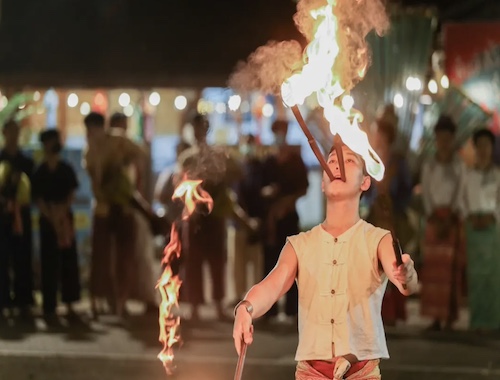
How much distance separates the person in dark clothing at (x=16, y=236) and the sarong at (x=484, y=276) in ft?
13.2

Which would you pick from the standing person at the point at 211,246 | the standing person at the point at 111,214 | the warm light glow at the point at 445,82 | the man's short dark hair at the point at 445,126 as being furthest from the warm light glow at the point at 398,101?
the standing person at the point at 111,214

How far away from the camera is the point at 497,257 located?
381 inches

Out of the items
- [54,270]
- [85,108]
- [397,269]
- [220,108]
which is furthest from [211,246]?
[397,269]

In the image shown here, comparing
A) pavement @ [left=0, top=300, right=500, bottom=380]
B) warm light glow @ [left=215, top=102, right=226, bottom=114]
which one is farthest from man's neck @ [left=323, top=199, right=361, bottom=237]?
warm light glow @ [left=215, top=102, right=226, bottom=114]

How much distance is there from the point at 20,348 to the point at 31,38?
3.37 meters

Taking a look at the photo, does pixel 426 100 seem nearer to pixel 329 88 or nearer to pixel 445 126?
pixel 445 126

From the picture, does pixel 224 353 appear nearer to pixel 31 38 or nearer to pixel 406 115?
pixel 406 115

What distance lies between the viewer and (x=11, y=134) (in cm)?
1027

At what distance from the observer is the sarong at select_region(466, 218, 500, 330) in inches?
380

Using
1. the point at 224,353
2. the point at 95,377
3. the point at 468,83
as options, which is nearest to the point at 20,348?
the point at 95,377

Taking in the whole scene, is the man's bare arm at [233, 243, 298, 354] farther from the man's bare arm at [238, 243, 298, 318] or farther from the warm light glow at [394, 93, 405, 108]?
the warm light glow at [394, 93, 405, 108]

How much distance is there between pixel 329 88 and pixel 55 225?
597 cm

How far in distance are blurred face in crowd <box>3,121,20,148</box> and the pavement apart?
5.45 ft

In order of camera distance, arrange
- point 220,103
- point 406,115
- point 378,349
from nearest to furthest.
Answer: point 378,349
point 406,115
point 220,103
